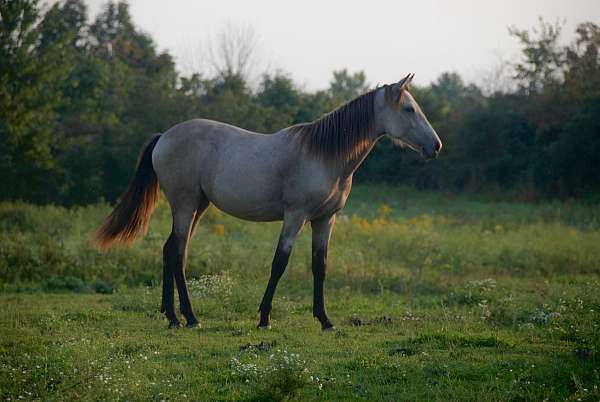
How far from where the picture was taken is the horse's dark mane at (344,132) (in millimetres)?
7414

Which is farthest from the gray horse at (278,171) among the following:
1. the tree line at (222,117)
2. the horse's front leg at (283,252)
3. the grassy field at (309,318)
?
the tree line at (222,117)

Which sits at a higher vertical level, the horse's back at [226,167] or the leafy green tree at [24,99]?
the leafy green tree at [24,99]

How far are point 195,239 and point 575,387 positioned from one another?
31.1 feet

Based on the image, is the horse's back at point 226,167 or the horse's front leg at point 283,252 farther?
the horse's back at point 226,167

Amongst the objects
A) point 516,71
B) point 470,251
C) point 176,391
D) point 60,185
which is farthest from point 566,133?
point 176,391

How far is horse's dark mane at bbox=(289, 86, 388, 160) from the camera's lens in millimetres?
7414

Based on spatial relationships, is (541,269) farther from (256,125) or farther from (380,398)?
(256,125)

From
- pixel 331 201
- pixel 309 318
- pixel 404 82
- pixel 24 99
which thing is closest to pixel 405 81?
pixel 404 82

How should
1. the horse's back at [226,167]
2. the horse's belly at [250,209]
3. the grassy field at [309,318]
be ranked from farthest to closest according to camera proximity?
the horse's belly at [250,209] < the horse's back at [226,167] < the grassy field at [309,318]

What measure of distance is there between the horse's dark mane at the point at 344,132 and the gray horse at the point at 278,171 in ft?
0.04

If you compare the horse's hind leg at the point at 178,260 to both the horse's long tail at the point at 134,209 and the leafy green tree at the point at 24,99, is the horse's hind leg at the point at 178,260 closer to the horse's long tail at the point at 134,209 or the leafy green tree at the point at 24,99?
the horse's long tail at the point at 134,209

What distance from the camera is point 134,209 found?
837cm

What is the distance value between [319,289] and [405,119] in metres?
2.21

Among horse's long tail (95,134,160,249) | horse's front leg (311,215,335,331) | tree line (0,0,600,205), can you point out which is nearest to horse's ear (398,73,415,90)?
horse's front leg (311,215,335,331)
